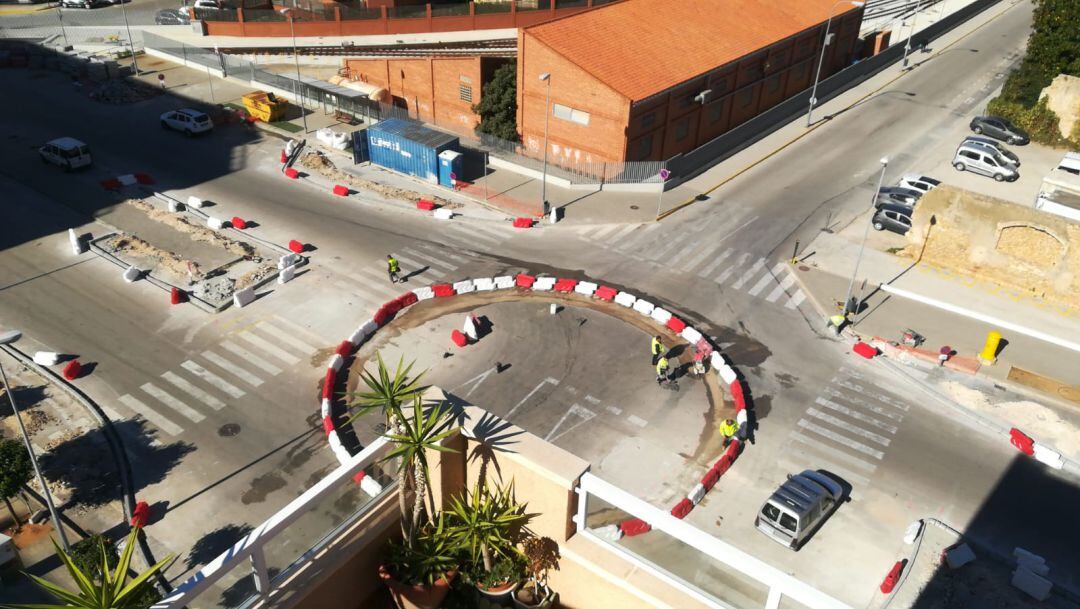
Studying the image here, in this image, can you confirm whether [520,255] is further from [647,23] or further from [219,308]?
[647,23]

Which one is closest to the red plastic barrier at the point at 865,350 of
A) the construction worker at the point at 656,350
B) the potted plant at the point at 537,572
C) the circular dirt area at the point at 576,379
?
the circular dirt area at the point at 576,379

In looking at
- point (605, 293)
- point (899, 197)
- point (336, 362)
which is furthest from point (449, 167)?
point (899, 197)

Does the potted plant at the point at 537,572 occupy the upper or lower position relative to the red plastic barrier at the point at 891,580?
upper

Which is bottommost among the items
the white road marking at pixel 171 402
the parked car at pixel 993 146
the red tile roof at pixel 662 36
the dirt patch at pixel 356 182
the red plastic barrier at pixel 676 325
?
the white road marking at pixel 171 402

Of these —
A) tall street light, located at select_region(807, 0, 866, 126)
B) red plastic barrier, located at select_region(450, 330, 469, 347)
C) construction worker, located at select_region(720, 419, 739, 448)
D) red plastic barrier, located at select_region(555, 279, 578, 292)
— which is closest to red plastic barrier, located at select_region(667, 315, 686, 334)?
red plastic barrier, located at select_region(555, 279, 578, 292)

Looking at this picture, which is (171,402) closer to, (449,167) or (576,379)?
(576,379)

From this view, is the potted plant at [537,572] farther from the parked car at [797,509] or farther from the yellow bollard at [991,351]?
the yellow bollard at [991,351]
